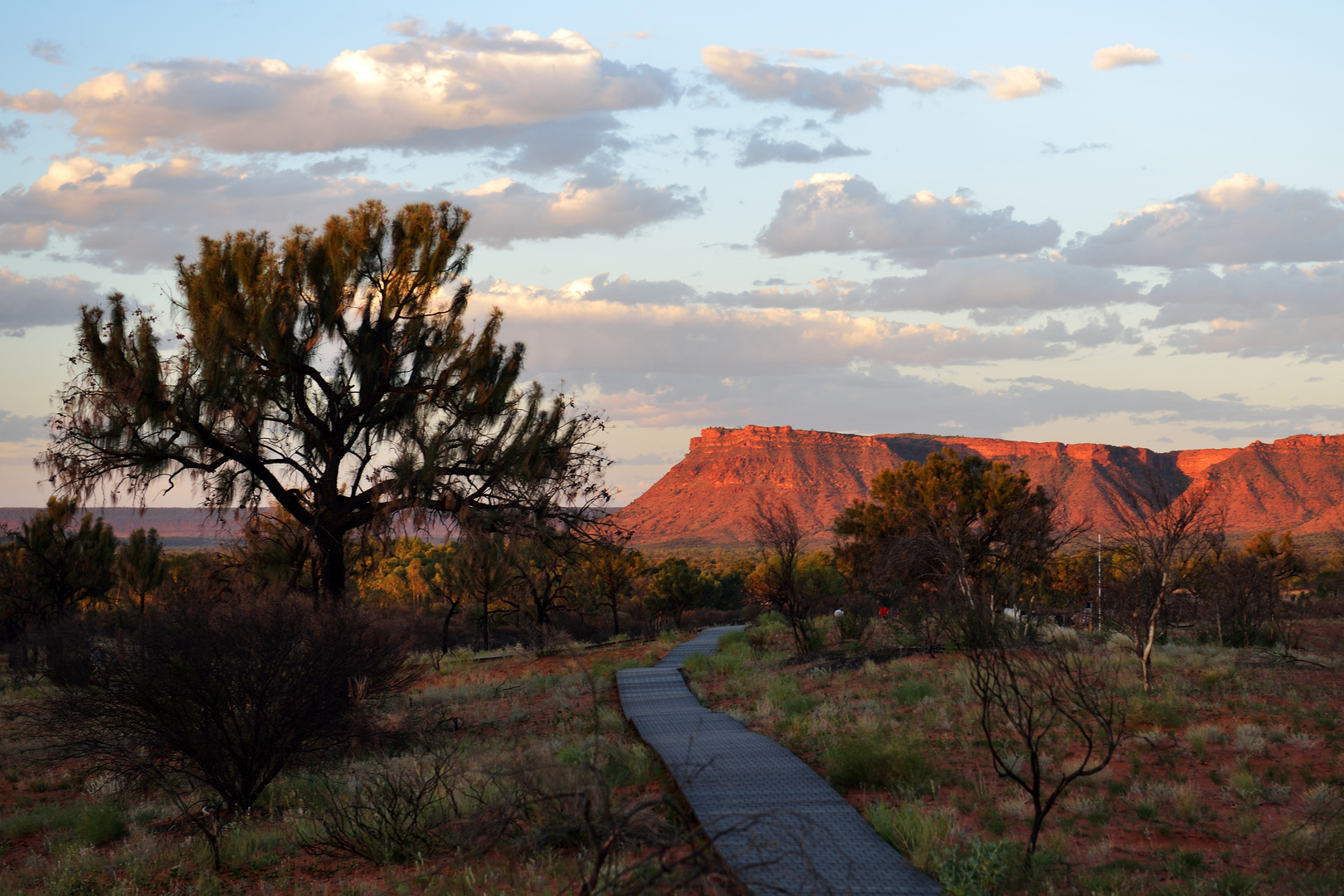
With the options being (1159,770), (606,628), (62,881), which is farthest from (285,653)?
(606,628)

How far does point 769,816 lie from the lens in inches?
245

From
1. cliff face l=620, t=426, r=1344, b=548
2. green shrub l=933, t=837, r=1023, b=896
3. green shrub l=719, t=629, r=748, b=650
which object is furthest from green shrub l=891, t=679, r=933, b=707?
cliff face l=620, t=426, r=1344, b=548

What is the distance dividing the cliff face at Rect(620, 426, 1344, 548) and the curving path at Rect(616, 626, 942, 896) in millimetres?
84777

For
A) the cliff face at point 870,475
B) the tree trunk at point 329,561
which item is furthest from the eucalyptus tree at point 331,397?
the cliff face at point 870,475

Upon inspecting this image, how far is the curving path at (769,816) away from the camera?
6340mm

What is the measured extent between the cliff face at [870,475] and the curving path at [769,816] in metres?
84.8

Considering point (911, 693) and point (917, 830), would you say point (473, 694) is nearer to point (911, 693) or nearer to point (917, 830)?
point (911, 693)

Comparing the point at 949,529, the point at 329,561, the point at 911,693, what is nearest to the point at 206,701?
the point at 329,561

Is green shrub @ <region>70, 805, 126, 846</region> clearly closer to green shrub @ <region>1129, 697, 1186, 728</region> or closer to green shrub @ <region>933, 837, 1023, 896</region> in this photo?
green shrub @ <region>933, 837, 1023, 896</region>

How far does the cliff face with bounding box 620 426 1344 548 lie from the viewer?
109125mm

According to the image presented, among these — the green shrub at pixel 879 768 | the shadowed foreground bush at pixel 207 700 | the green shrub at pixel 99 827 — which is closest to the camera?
the green shrub at pixel 99 827

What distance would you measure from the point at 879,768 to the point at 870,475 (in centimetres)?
12986

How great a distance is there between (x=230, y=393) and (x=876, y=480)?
3020cm

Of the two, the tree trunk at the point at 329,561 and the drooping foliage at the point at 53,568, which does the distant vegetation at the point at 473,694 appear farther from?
the drooping foliage at the point at 53,568
